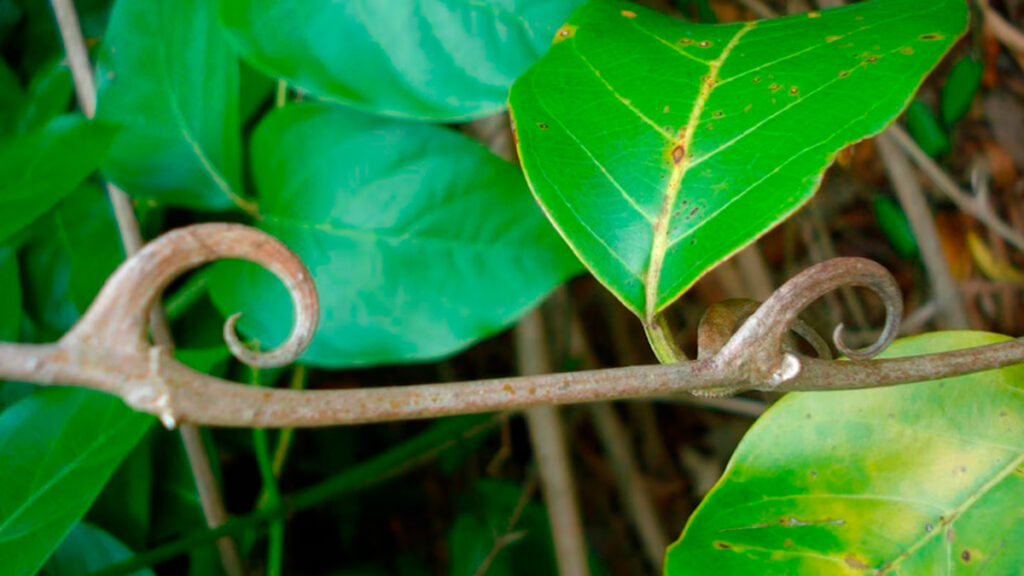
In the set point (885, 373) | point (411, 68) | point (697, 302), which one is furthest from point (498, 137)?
point (885, 373)

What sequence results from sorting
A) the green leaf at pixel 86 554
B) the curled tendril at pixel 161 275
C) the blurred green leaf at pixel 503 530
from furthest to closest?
the blurred green leaf at pixel 503 530, the green leaf at pixel 86 554, the curled tendril at pixel 161 275

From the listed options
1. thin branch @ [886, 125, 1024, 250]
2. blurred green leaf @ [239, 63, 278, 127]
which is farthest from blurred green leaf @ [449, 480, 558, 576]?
thin branch @ [886, 125, 1024, 250]

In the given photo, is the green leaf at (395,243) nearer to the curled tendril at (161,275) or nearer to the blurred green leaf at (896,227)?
the curled tendril at (161,275)

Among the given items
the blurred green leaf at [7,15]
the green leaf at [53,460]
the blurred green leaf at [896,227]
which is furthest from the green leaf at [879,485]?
the blurred green leaf at [7,15]

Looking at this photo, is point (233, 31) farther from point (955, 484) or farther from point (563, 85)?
point (955, 484)

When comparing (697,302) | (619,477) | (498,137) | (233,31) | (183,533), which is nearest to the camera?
(233,31)

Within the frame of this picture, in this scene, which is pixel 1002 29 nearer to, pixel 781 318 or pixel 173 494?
pixel 781 318

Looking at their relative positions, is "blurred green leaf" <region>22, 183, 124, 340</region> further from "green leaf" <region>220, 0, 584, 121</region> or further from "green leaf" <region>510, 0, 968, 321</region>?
"green leaf" <region>510, 0, 968, 321</region>
